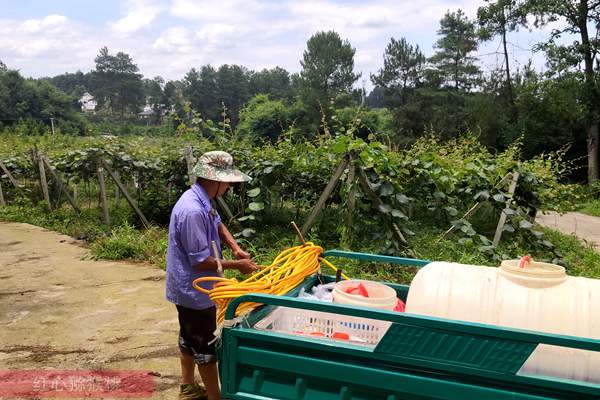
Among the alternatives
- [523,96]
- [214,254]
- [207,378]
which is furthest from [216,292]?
[523,96]

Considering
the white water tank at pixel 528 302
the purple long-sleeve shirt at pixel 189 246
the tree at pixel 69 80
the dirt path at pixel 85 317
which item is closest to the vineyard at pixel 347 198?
the dirt path at pixel 85 317

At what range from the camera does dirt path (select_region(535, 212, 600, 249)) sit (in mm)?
10422

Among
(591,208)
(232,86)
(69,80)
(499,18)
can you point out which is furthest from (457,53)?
(69,80)

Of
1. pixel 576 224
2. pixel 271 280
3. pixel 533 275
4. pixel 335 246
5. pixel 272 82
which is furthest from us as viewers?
pixel 272 82

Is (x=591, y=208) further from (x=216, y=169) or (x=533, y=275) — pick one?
(x=216, y=169)

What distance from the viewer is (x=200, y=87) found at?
71.9 m

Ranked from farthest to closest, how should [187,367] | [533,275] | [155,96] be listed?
1. [155,96]
2. [187,367]
3. [533,275]

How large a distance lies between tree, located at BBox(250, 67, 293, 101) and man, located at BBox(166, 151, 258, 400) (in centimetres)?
7041

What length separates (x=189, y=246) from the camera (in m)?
2.69

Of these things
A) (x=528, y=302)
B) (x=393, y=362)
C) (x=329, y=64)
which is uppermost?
(x=329, y=64)

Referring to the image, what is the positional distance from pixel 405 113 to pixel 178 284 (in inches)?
1373

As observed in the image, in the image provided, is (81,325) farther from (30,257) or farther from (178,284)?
(30,257)

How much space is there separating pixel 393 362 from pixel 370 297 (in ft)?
1.87

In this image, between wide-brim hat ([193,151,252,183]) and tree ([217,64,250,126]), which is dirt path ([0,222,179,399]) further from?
tree ([217,64,250,126])
